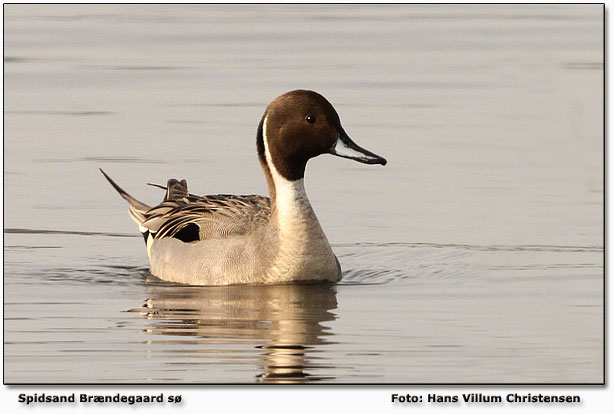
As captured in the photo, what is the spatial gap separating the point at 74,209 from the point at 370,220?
2.79 m

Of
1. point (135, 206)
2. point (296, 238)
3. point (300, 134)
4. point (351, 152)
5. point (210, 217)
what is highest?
point (300, 134)

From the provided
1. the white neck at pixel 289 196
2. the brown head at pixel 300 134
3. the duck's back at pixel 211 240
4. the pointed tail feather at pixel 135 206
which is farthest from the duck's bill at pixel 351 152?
the pointed tail feather at pixel 135 206

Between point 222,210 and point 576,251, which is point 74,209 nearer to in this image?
point 222,210

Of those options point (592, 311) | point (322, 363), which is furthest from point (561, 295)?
point (322, 363)

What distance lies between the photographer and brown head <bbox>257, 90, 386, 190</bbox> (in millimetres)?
14273

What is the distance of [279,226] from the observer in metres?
14.4

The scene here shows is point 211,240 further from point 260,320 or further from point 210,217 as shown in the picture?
point 260,320

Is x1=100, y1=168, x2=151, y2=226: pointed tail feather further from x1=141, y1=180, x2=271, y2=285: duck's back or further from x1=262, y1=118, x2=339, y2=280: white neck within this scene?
x1=262, y1=118, x2=339, y2=280: white neck

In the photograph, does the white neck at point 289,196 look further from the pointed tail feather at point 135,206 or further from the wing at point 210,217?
the pointed tail feather at point 135,206

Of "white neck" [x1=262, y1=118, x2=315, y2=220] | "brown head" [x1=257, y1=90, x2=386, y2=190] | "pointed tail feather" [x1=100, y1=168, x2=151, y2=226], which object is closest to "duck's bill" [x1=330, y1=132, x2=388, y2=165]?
"brown head" [x1=257, y1=90, x2=386, y2=190]

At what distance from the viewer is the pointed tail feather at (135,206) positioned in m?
15.9

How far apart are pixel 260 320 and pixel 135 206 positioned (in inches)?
138

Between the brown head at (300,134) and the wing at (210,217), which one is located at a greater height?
the brown head at (300,134)

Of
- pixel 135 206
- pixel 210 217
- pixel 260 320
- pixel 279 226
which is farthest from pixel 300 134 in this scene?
pixel 135 206
